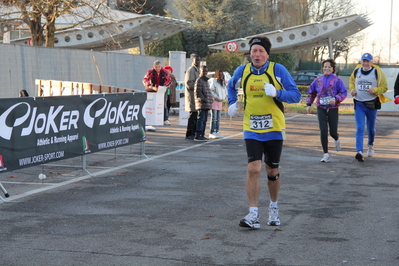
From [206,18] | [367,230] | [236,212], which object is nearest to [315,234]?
[367,230]

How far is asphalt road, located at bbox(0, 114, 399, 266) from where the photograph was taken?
5.54 metres

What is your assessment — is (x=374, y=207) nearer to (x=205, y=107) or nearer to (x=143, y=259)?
(x=143, y=259)

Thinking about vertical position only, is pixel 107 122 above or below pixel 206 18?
below

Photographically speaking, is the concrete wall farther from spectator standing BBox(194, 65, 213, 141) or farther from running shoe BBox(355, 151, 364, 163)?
running shoe BBox(355, 151, 364, 163)

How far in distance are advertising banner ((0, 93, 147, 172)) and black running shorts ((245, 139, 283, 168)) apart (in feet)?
10.8

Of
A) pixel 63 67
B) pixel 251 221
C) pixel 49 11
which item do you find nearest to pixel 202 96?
pixel 63 67

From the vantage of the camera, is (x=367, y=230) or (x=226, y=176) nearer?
(x=367, y=230)

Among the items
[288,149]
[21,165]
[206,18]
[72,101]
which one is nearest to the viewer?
[21,165]

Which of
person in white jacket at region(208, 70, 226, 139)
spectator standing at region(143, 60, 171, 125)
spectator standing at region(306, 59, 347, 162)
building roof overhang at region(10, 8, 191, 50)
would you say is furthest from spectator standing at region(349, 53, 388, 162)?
building roof overhang at region(10, 8, 191, 50)

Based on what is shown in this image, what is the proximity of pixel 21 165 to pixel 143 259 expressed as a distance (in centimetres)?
375

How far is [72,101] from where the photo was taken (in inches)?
387

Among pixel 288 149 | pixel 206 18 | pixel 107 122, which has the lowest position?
pixel 288 149

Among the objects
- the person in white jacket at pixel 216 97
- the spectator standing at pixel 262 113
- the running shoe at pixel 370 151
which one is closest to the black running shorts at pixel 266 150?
the spectator standing at pixel 262 113

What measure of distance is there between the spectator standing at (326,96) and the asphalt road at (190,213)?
679 millimetres
